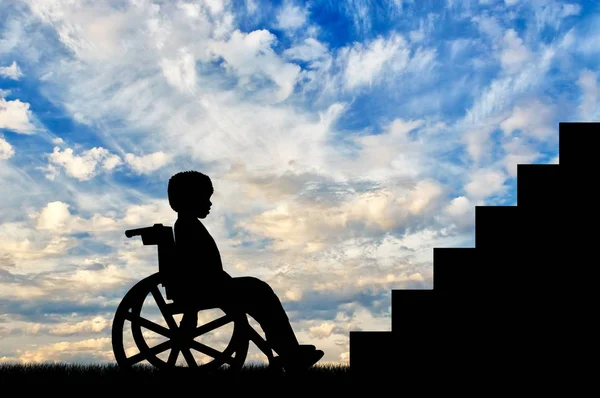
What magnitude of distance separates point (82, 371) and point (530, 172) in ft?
15.0

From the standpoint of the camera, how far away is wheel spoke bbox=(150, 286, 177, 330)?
644 cm

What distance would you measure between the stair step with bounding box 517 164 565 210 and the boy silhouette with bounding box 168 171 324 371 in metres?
2.20

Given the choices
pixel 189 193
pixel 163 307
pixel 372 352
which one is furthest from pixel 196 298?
pixel 372 352

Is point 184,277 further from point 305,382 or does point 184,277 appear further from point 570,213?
point 570,213

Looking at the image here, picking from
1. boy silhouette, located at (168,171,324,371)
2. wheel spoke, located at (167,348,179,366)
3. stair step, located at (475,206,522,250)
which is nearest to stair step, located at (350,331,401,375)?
boy silhouette, located at (168,171,324,371)

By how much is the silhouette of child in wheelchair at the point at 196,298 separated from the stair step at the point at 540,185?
2.22m

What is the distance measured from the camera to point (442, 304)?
22.7ft

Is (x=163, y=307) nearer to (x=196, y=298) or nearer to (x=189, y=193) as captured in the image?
(x=196, y=298)

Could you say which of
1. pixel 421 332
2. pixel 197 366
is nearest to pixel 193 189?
pixel 197 366

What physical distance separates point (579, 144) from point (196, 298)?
3.40 meters

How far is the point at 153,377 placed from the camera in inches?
272

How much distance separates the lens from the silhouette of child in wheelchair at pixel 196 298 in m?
6.38

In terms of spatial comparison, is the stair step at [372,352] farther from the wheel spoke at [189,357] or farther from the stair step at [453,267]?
the wheel spoke at [189,357]

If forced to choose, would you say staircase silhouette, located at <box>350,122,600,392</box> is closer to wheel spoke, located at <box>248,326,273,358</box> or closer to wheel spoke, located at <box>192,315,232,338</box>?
wheel spoke, located at <box>248,326,273,358</box>
